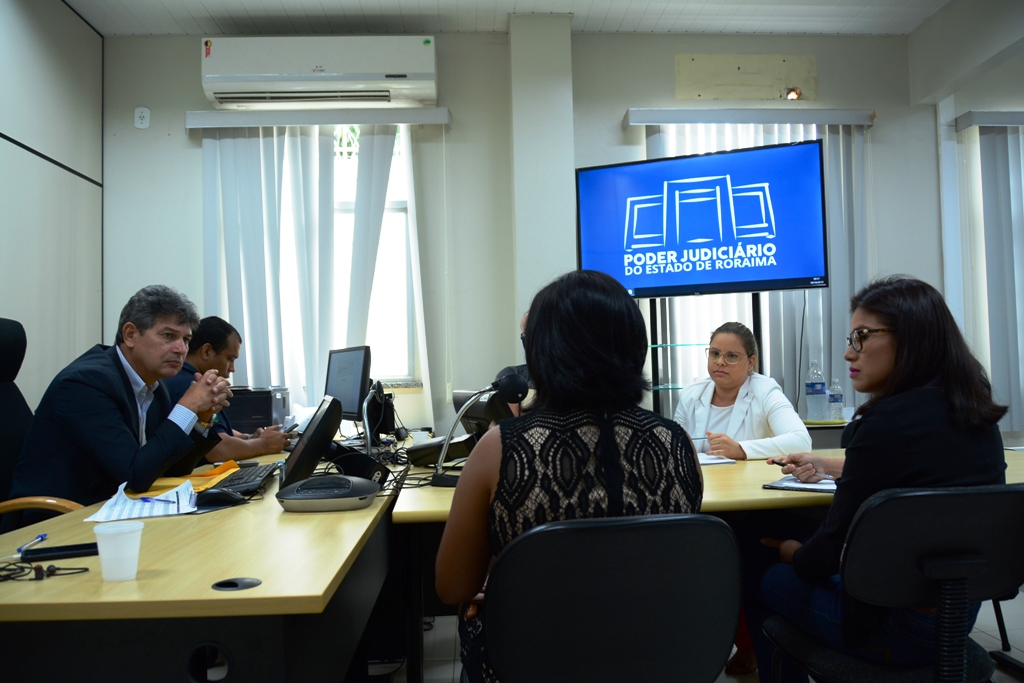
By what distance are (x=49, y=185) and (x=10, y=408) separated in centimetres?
188

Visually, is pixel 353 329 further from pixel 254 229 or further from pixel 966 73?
pixel 966 73

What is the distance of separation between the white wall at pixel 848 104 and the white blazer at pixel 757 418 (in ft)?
6.14

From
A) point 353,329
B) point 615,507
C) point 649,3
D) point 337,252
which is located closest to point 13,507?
point 615,507

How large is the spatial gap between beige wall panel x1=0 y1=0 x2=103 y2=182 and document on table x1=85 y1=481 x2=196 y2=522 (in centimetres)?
251

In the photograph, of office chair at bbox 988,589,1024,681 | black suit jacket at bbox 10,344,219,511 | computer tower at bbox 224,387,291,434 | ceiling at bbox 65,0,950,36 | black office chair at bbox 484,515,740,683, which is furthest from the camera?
ceiling at bbox 65,0,950,36

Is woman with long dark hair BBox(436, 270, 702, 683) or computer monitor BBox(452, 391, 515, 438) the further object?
computer monitor BBox(452, 391, 515, 438)

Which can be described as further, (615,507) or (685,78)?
(685,78)

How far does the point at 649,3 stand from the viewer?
12.2 feet

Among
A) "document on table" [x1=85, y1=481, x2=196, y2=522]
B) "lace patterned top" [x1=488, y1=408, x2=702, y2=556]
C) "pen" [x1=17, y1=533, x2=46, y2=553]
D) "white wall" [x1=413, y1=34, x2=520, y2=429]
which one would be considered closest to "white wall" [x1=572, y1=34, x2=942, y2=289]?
"white wall" [x1=413, y1=34, x2=520, y2=429]

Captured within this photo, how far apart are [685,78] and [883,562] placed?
3584 mm

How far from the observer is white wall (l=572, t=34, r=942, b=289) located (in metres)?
4.10

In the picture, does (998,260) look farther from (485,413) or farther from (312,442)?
(312,442)

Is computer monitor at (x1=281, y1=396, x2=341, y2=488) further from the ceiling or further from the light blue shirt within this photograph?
the ceiling

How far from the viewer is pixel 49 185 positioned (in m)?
3.45
